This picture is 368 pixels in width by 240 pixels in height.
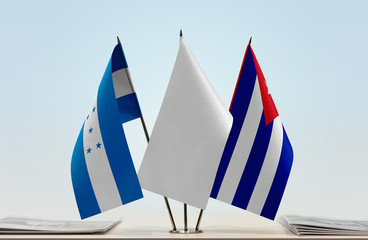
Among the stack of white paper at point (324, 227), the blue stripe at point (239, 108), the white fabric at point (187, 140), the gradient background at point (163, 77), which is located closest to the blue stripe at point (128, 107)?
the white fabric at point (187, 140)

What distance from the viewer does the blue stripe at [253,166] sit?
4.85ft

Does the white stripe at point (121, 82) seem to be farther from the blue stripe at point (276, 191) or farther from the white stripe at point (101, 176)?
the blue stripe at point (276, 191)

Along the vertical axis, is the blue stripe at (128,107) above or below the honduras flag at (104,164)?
above

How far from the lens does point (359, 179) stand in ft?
8.38

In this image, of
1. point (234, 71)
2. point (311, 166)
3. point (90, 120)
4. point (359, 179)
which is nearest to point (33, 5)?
point (234, 71)

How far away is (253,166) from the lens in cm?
148

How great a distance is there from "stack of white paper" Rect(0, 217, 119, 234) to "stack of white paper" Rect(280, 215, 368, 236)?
0.52m

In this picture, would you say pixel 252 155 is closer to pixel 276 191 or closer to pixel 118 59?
pixel 276 191

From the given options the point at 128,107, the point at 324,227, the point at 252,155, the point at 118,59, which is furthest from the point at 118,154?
the point at 324,227

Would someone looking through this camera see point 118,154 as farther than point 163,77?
No

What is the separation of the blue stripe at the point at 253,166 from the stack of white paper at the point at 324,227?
15 cm

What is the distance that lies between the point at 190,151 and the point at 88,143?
0.28 m

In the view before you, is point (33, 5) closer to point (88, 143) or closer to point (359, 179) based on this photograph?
point (88, 143)

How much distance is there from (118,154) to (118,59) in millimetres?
268
